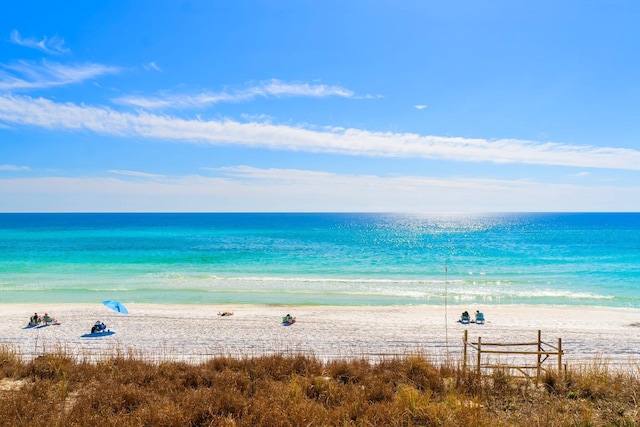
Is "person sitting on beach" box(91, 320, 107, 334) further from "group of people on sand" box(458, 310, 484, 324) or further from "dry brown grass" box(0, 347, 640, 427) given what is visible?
"group of people on sand" box(458, 310, 484, 324)

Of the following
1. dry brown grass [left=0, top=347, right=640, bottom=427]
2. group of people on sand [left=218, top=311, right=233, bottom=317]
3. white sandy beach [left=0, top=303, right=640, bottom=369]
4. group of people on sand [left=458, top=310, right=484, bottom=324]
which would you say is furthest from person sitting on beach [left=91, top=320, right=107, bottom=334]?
group of people on sand [left=458, top=310, right=484, bottom=324]

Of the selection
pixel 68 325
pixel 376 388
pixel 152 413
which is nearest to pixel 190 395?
pixel 152 413

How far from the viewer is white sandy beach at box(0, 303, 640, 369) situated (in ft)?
50.9

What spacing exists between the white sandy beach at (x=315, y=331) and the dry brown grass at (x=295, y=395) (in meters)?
3.66

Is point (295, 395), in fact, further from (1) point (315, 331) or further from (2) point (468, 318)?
(2) point (468, 318)

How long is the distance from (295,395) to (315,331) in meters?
11.4

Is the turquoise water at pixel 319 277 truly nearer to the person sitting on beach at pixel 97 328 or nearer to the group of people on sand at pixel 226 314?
the group of people on sand at pixel 226 314

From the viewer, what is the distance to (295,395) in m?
8.00

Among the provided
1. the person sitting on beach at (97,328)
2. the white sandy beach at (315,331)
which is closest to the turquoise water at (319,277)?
the white sandy beach at (315,331)

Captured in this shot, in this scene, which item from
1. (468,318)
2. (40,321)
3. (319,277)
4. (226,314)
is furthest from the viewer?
(319,277)

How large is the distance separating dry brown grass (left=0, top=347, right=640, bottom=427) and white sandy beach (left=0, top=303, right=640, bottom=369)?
366 cm

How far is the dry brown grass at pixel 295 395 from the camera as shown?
6891 millimetres

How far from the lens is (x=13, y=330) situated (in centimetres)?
1906

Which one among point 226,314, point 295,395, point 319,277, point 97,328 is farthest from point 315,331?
point 319,277
